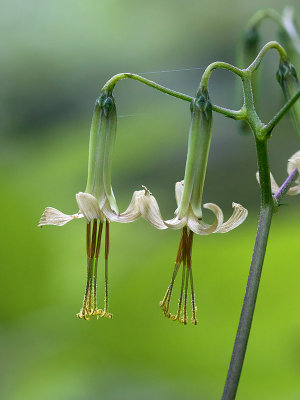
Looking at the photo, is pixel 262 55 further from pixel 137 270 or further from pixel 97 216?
pixel 137 270

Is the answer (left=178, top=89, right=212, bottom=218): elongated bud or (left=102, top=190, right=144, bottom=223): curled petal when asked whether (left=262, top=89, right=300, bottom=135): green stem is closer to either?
(left=178, top=89, right=212, bottom=218): elongated bud

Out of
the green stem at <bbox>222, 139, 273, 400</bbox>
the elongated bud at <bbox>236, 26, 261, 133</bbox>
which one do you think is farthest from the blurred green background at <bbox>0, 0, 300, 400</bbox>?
the green stem at <bbox>222, 139, 273, 400</bbox>

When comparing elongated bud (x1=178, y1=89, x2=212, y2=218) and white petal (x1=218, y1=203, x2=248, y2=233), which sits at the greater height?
elongated bud (x1=178, y1=89, x2=212, y2=218)

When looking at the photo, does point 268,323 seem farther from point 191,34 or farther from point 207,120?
point 191,34

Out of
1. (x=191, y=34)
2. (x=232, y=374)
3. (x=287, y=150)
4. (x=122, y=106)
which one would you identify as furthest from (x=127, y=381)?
(x=191, y=34)

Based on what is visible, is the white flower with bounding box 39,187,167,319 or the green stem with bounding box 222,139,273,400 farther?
the white flower with bounding box 39,187,167,319

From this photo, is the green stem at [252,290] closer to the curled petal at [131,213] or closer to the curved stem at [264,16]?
the curled petal at [131,213]

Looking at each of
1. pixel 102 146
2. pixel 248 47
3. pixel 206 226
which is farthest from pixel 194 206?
pixel 248 47

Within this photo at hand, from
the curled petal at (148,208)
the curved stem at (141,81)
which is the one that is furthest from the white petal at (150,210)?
the curved stem at (141,81)
